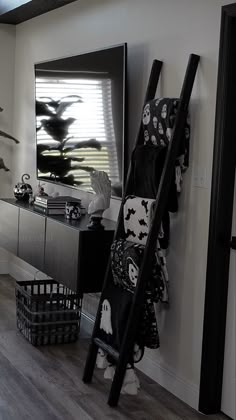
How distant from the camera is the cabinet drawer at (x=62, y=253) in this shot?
12.6 ft

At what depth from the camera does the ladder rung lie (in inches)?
134

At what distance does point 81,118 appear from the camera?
14.7ft

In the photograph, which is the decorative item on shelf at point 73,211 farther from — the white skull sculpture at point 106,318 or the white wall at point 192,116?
the white skull sculpture at point 106,318

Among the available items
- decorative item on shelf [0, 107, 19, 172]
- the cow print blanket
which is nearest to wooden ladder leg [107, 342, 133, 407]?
the cow print blanket

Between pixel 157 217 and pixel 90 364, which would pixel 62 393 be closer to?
pixel 90 364

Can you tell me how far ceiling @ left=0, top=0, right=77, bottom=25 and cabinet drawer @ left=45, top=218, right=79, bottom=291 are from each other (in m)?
1.67

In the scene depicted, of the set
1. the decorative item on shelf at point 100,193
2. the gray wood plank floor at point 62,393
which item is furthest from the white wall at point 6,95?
the decorative item on shelf at point 100,193

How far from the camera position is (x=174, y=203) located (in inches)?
136

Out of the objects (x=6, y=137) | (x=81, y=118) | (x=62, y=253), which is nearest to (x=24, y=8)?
(x=6, y=137)

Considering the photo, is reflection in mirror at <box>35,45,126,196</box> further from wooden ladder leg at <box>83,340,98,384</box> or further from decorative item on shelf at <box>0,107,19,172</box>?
wooden ladder leg at <box>83,340,98,384</box>

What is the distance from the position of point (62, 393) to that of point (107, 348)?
12.2 inches

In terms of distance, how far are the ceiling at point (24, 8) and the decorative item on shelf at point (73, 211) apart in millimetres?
1503

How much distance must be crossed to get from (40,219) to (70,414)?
1.54 meters

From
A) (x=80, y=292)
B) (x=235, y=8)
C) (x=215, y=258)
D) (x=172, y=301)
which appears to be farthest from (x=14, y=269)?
(x=235, y=8)
